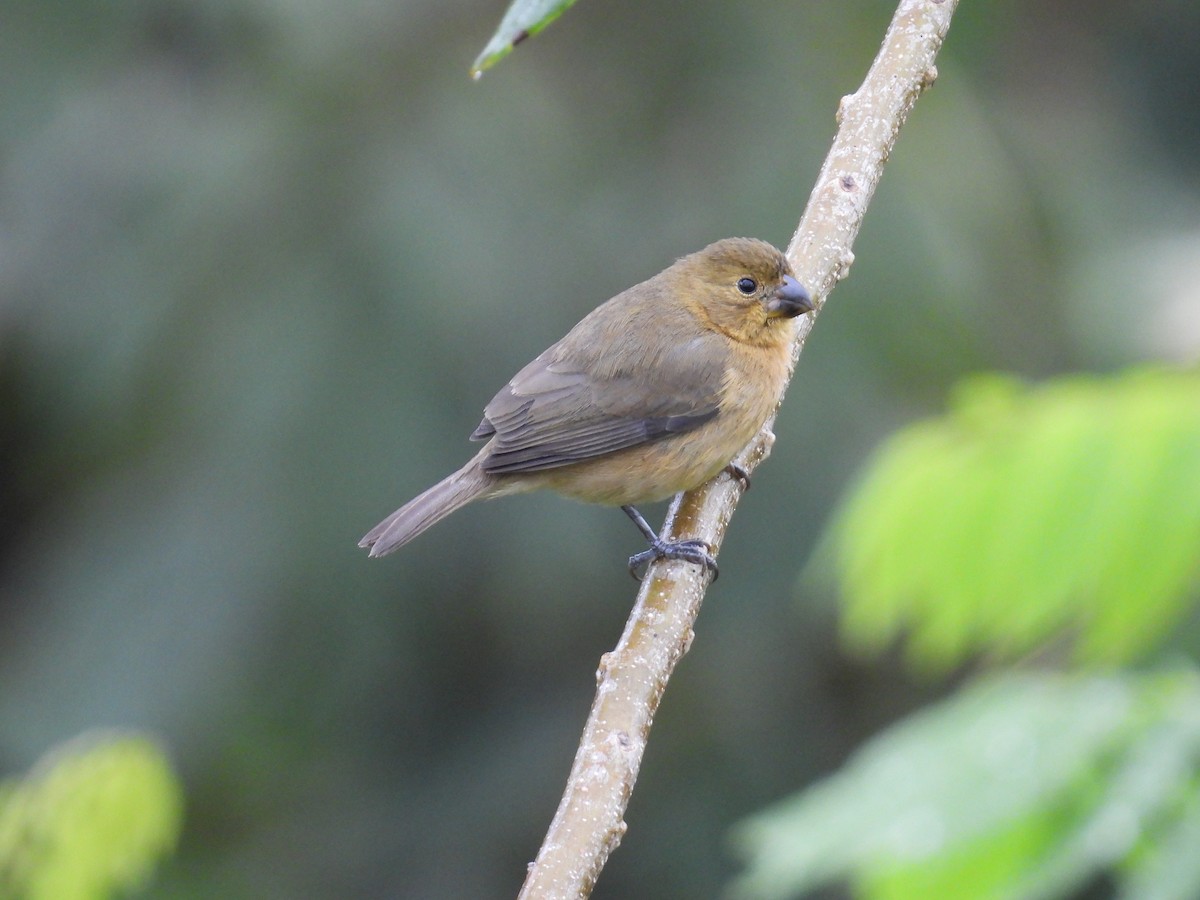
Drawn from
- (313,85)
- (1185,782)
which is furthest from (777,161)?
(1185,782)

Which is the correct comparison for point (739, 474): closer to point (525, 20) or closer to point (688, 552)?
point (688, 552)

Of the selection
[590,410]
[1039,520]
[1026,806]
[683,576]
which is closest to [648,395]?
[590,410]

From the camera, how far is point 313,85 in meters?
6.87

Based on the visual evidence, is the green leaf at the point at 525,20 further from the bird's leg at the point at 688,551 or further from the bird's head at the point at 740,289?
the bird's head at the point at 740,289

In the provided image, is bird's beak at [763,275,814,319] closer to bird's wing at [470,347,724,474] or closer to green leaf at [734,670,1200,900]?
bird's wing at [470,347,724,474]

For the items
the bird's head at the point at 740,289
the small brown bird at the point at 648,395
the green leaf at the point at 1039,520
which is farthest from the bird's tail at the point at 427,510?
the green leaf at the point at 1039,520

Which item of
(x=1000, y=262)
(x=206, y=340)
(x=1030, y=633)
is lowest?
(x=1030, y=633)

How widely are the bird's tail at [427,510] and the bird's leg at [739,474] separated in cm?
73

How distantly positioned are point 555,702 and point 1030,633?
3744mm

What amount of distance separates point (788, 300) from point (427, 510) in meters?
1.27

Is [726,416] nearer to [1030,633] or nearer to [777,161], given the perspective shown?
[1030,633]

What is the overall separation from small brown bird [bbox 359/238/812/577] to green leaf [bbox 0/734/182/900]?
896 mm

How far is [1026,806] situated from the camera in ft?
9.43

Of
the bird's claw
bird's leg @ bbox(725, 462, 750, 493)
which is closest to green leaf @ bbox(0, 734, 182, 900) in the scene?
the bird's claw
